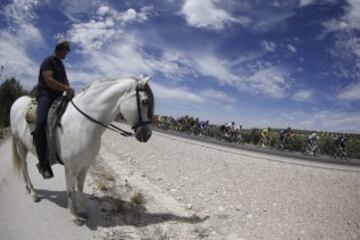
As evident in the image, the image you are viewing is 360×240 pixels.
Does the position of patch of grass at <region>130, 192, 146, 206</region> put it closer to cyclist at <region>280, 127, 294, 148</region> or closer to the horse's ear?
the horse's ear

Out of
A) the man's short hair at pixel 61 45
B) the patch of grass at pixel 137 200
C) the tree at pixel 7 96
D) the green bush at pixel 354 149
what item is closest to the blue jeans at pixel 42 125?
the man's short hair at pixel 61 45

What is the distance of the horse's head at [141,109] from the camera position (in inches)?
206

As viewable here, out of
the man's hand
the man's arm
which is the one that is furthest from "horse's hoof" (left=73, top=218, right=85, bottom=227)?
the man's arm

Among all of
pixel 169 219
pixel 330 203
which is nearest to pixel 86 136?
pixel 169 219

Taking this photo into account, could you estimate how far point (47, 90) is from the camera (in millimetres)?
5777

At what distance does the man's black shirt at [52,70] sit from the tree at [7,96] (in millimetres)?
23893

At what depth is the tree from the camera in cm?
2755

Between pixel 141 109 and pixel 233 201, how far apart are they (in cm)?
393

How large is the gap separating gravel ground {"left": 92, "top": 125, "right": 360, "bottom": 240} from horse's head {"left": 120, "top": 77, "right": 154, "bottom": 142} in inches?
71.0

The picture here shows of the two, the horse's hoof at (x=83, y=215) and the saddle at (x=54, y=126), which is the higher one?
the saddle at (x=54, y=126)

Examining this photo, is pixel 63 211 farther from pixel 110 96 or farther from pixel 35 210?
pixel 110 96

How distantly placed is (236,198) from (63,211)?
4.14m

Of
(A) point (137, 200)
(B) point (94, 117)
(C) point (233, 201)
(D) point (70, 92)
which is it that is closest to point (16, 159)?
(D) point (70, 92)

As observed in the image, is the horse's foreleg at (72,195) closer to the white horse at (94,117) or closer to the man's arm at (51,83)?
the white horse at (94,117)
